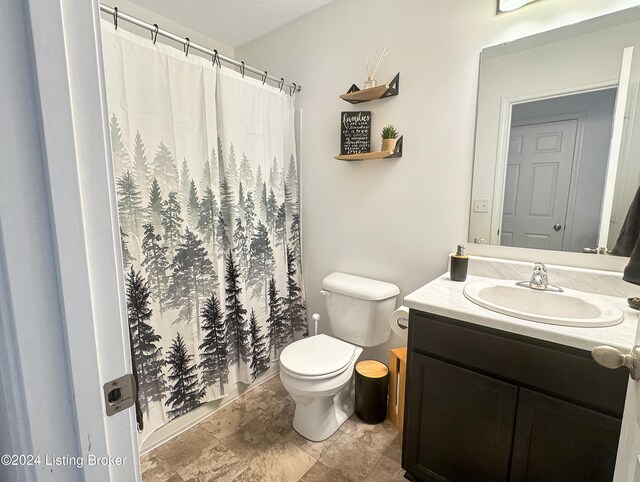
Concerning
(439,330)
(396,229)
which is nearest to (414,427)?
(439,330)

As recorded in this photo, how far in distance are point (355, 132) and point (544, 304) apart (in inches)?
51.8

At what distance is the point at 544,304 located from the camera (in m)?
1.31

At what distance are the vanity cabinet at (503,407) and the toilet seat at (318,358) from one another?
393 millimetres

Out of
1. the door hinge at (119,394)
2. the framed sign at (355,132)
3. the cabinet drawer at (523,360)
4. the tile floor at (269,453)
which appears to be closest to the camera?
the door hinge at (119,394)

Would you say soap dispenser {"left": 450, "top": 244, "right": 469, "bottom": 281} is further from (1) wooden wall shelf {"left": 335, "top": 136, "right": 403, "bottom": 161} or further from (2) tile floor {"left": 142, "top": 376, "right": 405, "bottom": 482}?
(2) tile floor {"left": 142, "top": 376, "right": 405, "bottom": 482}

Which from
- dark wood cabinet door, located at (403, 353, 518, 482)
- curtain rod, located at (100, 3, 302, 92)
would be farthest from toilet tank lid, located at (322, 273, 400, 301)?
curtain rod, located at (100, 3, 302, 92)

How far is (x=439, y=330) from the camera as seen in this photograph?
119 cm

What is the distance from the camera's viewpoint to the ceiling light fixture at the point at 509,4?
1330mm

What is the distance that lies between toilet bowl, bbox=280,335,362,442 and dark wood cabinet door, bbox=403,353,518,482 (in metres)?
0.39

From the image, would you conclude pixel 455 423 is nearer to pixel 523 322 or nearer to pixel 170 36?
pixel 523 322

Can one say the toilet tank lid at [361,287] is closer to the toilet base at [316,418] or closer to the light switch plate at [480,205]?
the toilet base at [316,418]

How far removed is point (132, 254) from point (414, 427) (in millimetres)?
1472

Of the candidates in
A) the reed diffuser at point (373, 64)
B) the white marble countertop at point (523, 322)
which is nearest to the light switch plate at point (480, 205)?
the white marble countertop at point (523, 322)

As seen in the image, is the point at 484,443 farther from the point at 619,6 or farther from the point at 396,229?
the point at 619,6
